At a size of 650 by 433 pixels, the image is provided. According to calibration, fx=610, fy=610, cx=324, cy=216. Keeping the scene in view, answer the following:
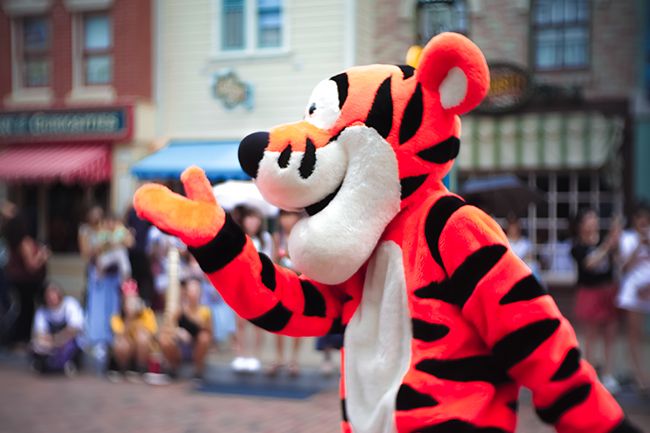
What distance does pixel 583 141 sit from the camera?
8.99 meters

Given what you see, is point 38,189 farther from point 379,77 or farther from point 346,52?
point 379,77

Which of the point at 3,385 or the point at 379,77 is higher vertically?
the point at 379,77

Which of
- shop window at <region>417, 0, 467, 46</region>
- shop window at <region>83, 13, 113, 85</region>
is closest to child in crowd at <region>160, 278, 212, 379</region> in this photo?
shop window at <region>417, 0, 467, 46</region>

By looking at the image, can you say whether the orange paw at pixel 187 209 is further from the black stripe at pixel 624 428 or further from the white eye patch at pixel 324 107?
the black stripe at pixel 624 428

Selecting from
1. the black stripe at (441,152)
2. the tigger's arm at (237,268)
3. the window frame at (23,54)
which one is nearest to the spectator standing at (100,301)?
the tigger's arm at (237,268)

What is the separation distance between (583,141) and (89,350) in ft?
24.1

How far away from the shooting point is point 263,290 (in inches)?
66.5

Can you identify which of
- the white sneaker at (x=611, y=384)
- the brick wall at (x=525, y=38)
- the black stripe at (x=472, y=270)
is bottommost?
the white sneaker at (x=611, y=384)

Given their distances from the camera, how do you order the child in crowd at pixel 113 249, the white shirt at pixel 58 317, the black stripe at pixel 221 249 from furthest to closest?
the child in crowd at pixel 113 249 < the white shirt at pixel 58 317 < the black stripe at pixel 221 249

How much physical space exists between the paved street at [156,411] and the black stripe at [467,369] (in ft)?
10.3

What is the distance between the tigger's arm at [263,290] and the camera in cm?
158

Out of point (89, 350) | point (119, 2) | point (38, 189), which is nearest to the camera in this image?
point (89, 350)

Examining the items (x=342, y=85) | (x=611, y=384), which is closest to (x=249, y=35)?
(x=611, y=384)

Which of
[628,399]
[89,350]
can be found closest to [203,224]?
[628,399]
